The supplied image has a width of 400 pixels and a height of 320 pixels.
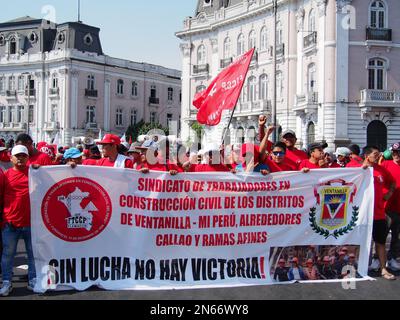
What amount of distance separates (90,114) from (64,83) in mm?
4163

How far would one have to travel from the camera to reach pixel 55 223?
694cm

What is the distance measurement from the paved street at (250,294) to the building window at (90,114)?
2053 inches

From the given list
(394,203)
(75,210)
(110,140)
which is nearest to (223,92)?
(110,140)

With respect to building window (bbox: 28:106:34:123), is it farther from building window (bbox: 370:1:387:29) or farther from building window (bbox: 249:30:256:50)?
building window (bbox: 370:1:387:29)

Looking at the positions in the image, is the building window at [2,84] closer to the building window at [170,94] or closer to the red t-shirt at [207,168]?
the building window at [170,94]

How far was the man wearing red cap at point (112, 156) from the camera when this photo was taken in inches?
297

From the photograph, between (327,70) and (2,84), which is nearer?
(327,70)

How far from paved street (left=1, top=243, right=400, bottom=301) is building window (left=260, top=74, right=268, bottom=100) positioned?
34.4m

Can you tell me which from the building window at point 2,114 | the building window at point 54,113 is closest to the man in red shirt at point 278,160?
the building window at point 54,113

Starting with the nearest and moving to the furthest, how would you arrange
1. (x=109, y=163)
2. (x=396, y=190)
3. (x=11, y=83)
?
1. (x=109, y=163)
2. (x=396, y=190)
3. (x=11, y=83)

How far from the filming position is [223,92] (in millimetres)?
10750

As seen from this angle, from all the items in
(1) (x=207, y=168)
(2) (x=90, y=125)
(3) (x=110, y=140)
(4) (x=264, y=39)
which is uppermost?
(4) (x=264, y=39)

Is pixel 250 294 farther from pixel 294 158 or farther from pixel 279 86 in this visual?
pixel 279 86
